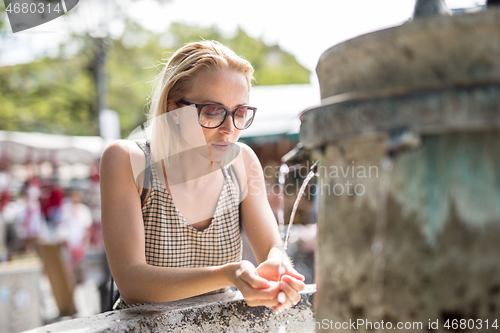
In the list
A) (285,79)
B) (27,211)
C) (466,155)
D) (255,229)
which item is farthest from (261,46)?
(466,155)

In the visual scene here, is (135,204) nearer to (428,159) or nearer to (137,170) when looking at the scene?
(137,170)

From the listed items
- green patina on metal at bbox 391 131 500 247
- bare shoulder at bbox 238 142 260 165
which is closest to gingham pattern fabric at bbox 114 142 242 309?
bare shoulder at bbox 238 142 260 165

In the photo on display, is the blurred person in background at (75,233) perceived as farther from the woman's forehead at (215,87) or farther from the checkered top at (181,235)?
the woman's forehead at (215,87)

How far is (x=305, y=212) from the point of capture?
6.85 metres

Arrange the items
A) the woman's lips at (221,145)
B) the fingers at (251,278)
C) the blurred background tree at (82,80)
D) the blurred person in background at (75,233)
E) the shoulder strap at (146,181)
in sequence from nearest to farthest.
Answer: the fingers at (251,278) < the shoulder strap at (146,181) < the woman's lips at (221,145) < the blurred person in background at (75,233) < the blurred background tree at (82,80)

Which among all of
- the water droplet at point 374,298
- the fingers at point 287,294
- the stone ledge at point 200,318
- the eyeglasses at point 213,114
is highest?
the eyeglasses at point 213,114

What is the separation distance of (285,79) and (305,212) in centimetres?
1527

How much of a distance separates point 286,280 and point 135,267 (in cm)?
56

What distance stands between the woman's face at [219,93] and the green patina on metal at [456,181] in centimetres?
106

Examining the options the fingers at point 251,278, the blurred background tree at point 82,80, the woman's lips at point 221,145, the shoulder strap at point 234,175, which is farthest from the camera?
the blurred background tree at point 82,80

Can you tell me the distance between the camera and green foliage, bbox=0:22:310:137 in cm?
1141

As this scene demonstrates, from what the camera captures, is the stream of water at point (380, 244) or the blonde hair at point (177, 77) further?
the blonde hair at point (177, 77)

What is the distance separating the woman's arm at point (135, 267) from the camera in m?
1.31

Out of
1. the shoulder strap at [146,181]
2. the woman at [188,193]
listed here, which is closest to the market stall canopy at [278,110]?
the woman at [188,193]
